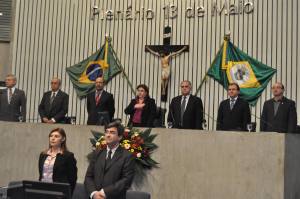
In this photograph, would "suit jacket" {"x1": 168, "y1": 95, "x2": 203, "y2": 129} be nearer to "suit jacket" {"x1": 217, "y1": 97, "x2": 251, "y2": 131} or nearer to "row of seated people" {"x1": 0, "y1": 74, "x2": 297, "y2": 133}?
"row of seated people" {"x1": 0, "y1": 74, "x2": 297, "y2": 133}

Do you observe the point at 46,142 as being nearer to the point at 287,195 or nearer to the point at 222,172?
the point at 222,172

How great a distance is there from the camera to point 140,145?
16.3ft

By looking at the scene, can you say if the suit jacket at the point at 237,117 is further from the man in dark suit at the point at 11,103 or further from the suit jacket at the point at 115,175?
the man in dark suit at the point at 11,103

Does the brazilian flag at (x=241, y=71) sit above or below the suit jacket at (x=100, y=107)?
above

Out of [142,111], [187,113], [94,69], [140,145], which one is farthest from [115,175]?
[94,69]

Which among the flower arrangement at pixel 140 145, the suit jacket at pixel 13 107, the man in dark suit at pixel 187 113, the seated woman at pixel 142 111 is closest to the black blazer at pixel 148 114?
the seated woman at pixel 142 111

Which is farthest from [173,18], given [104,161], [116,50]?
[104,161]

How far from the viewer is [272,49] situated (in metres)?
7.89

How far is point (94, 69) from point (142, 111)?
3.63 meters

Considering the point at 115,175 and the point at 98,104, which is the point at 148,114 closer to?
the point at 98,104

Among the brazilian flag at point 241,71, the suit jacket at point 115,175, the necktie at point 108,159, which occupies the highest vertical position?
the brazilian flag at point 241,71

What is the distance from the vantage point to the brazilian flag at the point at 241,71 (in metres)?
7.82

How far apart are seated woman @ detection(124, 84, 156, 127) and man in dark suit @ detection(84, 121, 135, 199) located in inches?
76.8

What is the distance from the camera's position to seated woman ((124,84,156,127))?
5539 millimetres
